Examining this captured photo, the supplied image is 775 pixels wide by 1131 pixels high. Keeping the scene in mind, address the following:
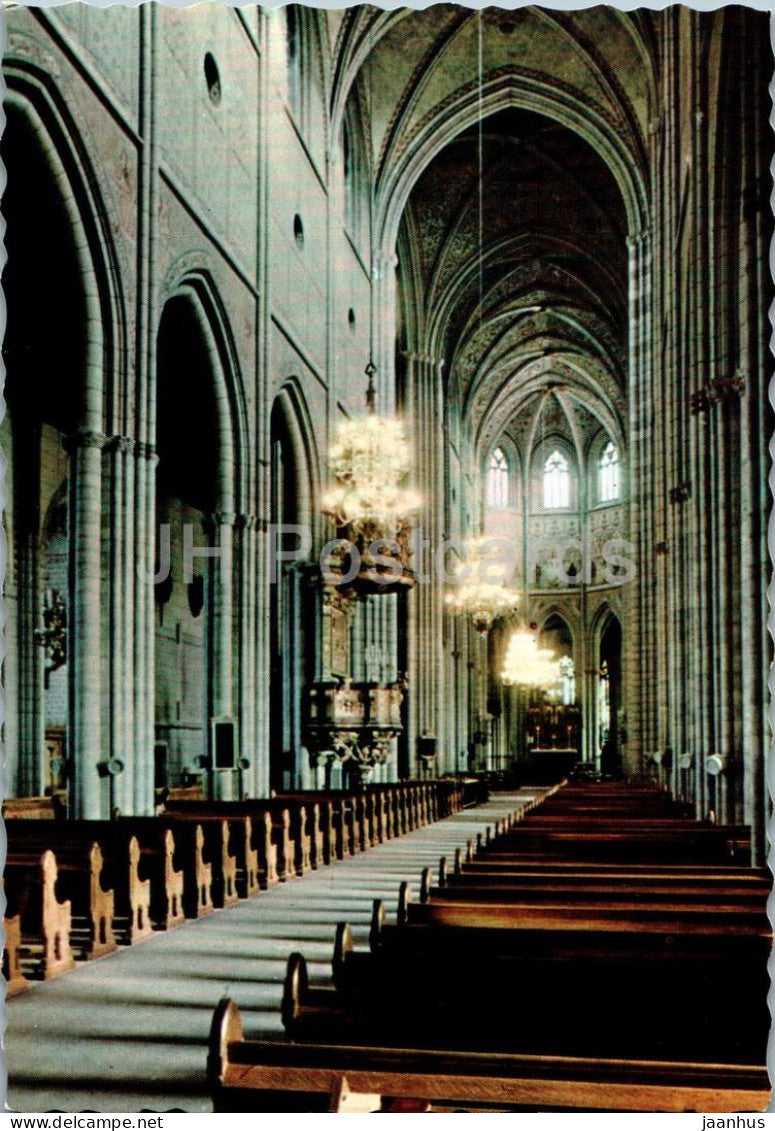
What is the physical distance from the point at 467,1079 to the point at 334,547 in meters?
16.7

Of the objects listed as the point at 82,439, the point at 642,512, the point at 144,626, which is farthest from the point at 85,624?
the point at 642,512

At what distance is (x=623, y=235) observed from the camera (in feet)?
111

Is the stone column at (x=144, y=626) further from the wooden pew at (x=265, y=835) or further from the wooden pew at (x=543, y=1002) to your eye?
the wooden pew at (x=543, y=1002)

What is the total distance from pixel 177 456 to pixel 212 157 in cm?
670

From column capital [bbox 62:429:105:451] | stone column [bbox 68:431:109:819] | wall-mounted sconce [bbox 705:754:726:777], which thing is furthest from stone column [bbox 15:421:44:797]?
wall-mounted sconce [bbox 705:754:726:777]

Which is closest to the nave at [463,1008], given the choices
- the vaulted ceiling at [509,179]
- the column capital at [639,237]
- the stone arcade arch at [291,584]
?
the stone arcade arch at [291,584]

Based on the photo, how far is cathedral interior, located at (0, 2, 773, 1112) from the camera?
4.29 m

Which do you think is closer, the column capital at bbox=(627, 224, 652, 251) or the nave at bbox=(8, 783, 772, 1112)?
the nave at bbox=(8, 783, 772, 1112)

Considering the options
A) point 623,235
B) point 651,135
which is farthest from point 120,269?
point 623,235

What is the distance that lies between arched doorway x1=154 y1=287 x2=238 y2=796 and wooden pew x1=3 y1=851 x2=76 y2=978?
352 inches

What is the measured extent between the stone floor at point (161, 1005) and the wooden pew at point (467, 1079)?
1550 mm

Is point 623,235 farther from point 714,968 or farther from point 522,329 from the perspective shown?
point 714,968

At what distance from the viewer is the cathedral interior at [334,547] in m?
4.29

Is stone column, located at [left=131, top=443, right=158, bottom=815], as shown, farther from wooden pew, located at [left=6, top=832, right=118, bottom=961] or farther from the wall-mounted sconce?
the wall-mounted sconce
